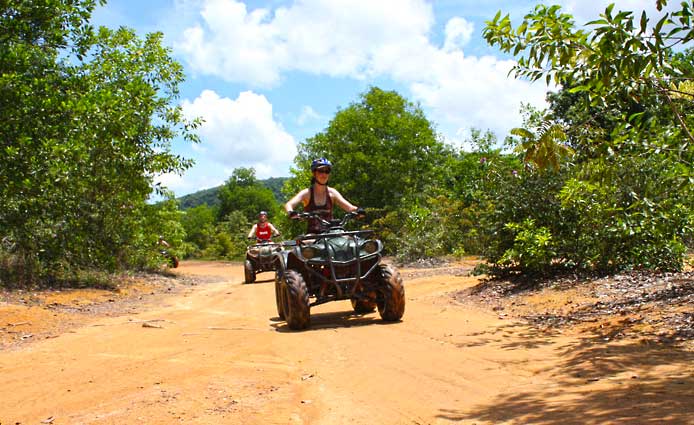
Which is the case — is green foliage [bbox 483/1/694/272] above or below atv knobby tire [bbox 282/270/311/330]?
above

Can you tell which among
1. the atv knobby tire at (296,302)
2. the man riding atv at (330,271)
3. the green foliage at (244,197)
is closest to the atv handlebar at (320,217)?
the man riding atv at (330,271)

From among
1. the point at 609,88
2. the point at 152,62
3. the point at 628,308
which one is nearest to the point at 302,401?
the point at 609,88

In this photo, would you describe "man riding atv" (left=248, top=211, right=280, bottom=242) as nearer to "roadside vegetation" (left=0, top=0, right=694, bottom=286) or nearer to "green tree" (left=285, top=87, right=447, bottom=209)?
"roadside vegetation" (left=0, top=0, right=694, bottom=286)

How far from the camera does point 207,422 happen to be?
4164 millimetres

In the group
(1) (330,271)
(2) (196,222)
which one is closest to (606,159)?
(1) (330,271)

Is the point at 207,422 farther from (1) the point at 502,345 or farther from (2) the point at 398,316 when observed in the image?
(2) the point at 398,316

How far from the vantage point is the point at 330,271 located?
8312mm

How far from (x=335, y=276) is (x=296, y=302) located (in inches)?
24.8

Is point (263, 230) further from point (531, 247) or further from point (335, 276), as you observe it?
point (335, 276)

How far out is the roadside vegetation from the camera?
21.3 feet

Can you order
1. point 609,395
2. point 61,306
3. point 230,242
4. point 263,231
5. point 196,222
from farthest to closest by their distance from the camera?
point 196,222
point 230,242
point 263,231
point 61,306
point 609,395

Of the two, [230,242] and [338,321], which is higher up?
[230,242]

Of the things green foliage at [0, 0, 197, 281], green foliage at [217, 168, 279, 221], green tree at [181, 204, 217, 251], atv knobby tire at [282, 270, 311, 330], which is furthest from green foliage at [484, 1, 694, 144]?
green foliage at [217, 168, 279, 221]

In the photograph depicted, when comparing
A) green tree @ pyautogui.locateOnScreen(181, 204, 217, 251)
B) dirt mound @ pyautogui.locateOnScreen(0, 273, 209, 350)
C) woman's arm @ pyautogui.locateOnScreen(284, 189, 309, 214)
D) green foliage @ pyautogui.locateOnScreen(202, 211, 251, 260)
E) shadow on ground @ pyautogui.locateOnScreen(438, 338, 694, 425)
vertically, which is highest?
green tree @ pyautogui.locateOnScreen(181, 204, 217, 251)
